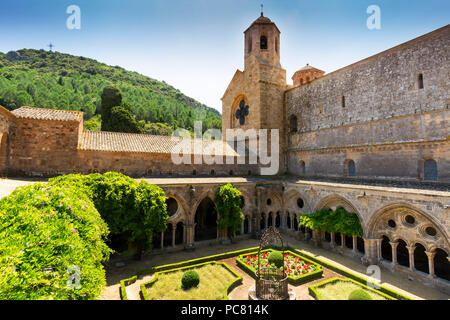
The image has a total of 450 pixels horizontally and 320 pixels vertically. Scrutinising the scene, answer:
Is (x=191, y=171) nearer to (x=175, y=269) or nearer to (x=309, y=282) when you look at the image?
(x=175, y=269)

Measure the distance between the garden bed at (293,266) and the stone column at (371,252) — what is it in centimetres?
330

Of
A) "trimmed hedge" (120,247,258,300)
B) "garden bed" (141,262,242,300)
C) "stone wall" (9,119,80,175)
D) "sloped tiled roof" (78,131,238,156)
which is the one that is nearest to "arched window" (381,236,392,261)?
"trimmed hedge" (120,247,258,300)

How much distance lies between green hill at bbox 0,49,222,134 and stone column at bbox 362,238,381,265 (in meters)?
50.4

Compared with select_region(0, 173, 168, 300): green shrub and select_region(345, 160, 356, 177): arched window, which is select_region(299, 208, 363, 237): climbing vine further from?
select_region(0, 173, 168, 300): green shrub

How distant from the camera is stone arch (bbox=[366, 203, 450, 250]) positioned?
433 inches

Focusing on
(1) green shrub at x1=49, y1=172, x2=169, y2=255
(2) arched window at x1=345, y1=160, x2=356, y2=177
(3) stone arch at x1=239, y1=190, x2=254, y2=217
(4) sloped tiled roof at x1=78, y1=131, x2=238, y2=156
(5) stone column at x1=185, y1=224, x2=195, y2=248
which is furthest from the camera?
(3) stone arch at x1=239, y1=190, x2=254, y2=217

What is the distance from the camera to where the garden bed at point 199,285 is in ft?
33.0

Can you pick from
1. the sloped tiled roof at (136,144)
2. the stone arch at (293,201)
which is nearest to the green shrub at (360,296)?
the stone arch at (293,201)

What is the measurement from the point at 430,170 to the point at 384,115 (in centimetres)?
474

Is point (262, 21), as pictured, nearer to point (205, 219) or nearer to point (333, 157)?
point (333, 157)

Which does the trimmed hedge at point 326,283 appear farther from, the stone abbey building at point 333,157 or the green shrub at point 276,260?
the stone abbey building at point 333,157

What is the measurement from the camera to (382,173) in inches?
647
